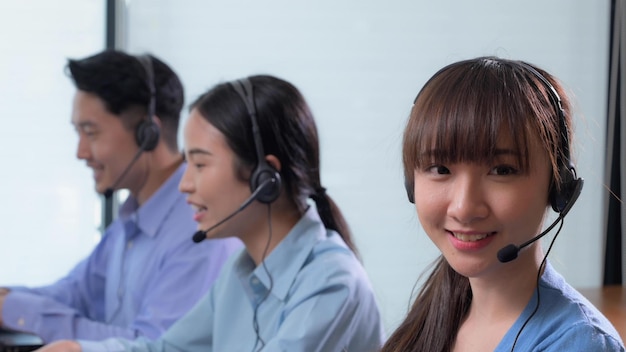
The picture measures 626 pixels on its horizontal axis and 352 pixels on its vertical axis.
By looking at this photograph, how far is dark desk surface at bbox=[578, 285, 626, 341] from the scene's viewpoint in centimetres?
151

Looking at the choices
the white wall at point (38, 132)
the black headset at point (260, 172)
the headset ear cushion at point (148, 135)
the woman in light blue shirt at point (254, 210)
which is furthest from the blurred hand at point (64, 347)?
the white wall at point (38, 132)

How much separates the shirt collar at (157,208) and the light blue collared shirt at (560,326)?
4.56 ft

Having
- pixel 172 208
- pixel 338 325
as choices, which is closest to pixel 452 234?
pixel 338 325

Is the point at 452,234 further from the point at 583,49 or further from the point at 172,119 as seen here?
the point at 583,49

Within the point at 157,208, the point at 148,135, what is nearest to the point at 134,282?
the point at 157,208

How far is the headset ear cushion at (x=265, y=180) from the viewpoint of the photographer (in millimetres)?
1762

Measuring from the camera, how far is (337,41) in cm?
288

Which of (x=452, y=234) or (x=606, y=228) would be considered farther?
Answer: (x=606, y=228)

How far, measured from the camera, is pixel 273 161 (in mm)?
1805

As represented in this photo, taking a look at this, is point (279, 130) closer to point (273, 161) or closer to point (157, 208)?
point (273, 161)

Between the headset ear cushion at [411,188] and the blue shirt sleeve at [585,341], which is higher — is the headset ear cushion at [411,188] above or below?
above

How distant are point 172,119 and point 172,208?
275 millimetres

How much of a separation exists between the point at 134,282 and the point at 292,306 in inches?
30.3

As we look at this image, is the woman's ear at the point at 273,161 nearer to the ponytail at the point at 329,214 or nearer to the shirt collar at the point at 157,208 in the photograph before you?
the ponytail at the point at 329,214
